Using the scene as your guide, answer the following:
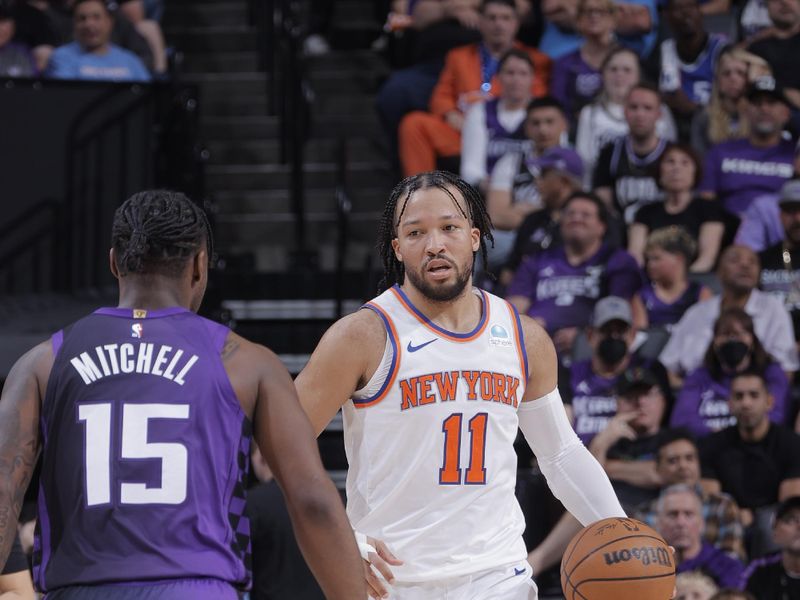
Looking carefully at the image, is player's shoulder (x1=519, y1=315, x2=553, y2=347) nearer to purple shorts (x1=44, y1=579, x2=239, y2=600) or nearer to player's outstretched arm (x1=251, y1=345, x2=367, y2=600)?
player's outstretched arm (x1=251, y1=345, x2=367, y2=600)

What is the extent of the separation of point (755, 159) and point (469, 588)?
585 cm

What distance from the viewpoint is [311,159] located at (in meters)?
11.2

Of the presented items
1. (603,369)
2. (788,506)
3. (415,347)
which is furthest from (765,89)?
(415,347)

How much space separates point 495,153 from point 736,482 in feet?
10.0

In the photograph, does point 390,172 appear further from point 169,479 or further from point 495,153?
point 169,479

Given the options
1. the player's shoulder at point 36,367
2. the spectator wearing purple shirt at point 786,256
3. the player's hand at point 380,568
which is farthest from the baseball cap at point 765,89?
the player's shoulder at point 36,367

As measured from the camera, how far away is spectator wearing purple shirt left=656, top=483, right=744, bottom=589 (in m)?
7.54

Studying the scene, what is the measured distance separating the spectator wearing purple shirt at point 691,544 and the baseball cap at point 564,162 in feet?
8.74

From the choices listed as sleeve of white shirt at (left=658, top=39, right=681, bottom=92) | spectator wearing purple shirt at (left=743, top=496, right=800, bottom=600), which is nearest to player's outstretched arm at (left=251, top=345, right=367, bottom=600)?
spectator wearing purple shirt at (left=743, top=496, right=800, bottom=600)

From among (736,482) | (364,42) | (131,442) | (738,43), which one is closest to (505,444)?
(131,442)

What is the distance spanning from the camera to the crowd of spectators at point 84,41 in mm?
10414

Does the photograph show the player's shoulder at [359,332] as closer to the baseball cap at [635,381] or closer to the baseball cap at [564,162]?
the baseball cap at [635,381]

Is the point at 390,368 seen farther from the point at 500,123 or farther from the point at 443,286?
the point at 500,123

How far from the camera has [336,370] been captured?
4.51 meters
